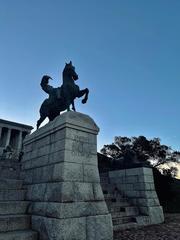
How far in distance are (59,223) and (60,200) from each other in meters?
0.54

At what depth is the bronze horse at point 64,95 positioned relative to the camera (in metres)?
7.99

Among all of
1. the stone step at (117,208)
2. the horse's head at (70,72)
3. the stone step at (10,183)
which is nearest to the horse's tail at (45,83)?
the horse's head at (70,72)

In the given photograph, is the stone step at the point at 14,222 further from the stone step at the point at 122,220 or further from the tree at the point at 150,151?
the tree at the point at 150,151

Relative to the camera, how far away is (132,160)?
10.7 m

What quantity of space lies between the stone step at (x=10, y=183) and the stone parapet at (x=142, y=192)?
503cm

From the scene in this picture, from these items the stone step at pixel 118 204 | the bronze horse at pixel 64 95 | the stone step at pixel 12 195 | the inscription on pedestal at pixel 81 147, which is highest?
the bronze horse at pixel 64 95

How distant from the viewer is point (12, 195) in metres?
6.40

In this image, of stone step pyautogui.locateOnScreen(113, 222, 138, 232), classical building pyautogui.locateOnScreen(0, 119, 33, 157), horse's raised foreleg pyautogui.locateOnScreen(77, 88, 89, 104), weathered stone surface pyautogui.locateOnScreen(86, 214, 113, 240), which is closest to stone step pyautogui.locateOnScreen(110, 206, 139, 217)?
stone step pyautogui.locateOnScreen(113, 222, 138, 232)

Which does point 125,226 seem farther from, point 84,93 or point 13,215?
point 84,93

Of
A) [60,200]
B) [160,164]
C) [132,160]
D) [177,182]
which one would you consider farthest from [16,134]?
[60,200]

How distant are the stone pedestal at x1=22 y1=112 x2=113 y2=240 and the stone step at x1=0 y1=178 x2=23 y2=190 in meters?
0.31

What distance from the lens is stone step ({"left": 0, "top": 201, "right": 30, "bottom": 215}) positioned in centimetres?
558

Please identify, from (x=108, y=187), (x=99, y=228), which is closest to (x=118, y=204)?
(x=108, y=187)

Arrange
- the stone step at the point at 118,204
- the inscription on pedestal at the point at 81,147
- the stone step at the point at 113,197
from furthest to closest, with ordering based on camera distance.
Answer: the stone step at the point at 113,197 < the stone step at the point at 118,204 < the inscription on pedestal at the point at 81,147
